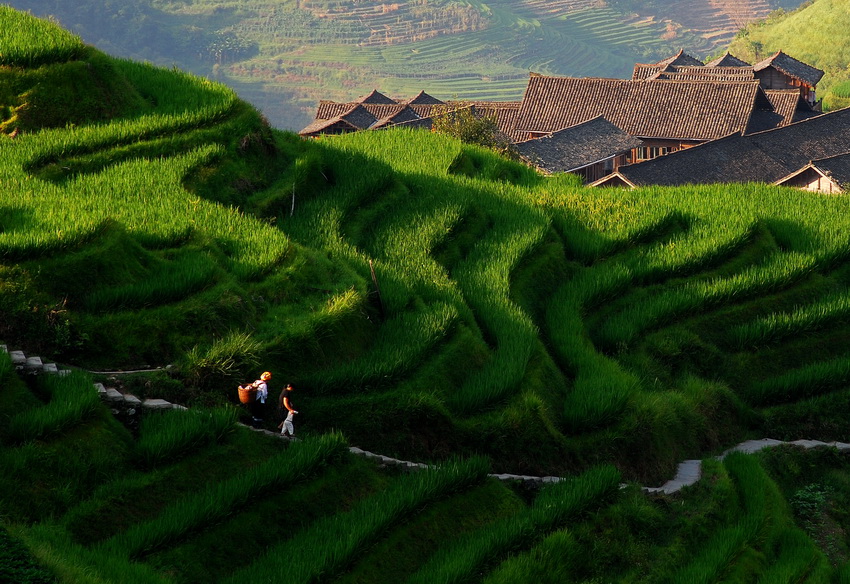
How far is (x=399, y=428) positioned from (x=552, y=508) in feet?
6.64

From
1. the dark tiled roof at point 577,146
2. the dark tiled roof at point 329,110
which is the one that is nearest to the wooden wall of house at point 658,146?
the dark tiled roof at point 577,146

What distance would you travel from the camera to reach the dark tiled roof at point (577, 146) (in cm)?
4075

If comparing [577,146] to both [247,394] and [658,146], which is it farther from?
[247,394]

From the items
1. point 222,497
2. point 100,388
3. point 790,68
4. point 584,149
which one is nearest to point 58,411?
point 100,388

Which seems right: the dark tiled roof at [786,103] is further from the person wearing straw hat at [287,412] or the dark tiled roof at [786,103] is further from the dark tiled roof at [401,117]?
the person wearing straw hat at [287,412]

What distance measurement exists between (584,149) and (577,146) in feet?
1.05

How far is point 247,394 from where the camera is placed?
1118 cm

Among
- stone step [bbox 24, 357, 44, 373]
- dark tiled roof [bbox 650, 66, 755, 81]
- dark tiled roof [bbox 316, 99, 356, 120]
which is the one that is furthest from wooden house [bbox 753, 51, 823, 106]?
stone step [bbox 24, 357, 44, 373]

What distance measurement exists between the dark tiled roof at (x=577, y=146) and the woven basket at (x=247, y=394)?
28.3 metres

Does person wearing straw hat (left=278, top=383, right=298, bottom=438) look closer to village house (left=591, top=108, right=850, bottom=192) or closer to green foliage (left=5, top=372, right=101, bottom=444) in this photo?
green foliage (left=5, top=372, right=101, bottom=444)

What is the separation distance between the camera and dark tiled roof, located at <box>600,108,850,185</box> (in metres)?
36.9

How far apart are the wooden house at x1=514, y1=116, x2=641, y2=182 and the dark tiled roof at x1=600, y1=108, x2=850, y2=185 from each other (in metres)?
3.80

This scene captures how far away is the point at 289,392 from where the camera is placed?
37.8 ft

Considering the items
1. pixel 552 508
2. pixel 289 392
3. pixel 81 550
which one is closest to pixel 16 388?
pixel 81 550
